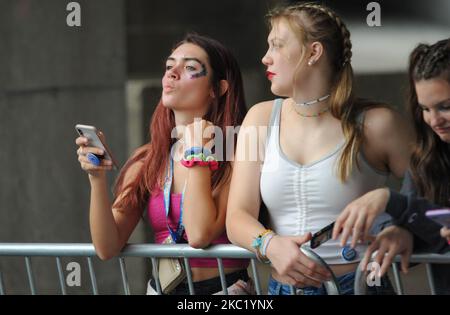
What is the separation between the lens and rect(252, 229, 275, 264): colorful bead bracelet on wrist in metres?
3.71

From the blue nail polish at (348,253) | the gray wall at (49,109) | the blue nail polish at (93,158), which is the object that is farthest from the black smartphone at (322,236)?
the gray wall at (49,109)

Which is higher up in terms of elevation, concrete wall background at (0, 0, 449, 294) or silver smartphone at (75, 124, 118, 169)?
silver smartphone at (75, 124, 118, 169)

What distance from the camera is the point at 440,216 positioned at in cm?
316

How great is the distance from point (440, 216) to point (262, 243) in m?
0.78

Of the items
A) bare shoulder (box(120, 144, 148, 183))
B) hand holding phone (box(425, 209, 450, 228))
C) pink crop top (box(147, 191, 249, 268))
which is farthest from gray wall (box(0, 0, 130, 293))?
hand holding phone (box(425, 209, 450, 228))

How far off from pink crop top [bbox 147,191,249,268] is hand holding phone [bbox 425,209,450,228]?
1.16m

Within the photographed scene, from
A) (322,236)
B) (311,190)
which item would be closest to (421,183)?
(322,236)

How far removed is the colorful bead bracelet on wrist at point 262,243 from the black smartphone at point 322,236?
0.76ft

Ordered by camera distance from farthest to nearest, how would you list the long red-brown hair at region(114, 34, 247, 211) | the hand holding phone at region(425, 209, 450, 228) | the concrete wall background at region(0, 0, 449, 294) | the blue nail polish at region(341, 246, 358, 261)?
the concrete wall background at region(0, 0, 449, 294) < the long red-brown hair at region(114, 34, 247, 211) < the blue nail polish at region(341, 246, 358, 261) < the hand holding phone at region(425, 209, 450, 228)

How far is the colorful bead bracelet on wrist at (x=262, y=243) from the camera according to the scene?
3.71 m

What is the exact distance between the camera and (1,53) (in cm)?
786

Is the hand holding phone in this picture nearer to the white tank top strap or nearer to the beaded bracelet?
the white tank top strap
